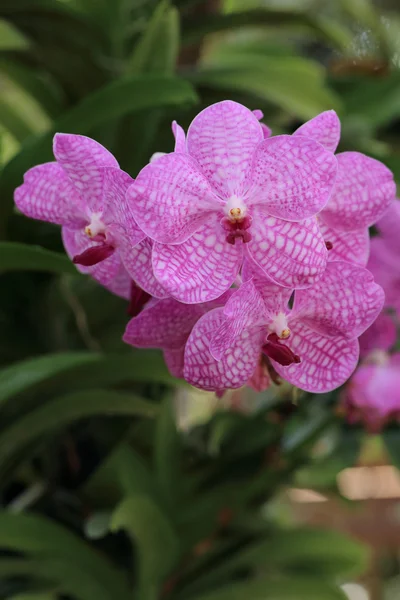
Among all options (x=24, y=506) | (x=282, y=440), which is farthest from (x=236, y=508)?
(x=24, y=506)

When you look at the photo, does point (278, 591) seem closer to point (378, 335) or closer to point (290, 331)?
point (378, 335)

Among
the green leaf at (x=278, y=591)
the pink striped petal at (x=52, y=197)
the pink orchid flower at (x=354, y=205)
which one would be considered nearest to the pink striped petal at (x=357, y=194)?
the pink orchid flower at (x=354, y=205)

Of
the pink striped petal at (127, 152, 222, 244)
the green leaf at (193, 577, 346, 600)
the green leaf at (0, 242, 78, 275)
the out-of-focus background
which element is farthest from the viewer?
the green leaf at (193, 577, 346, 600)

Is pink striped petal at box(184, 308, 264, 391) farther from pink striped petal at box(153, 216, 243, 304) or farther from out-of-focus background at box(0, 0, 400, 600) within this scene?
out-of-focus background at box(0, 0, 400, 600)

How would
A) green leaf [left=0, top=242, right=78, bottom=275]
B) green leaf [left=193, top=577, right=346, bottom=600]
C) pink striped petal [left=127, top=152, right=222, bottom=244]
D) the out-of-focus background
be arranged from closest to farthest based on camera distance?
pink striped petal [left=127, top=152, right=222, bottom=244] < green leaf [left=0, top=242, right=78, bottom=275] < the out-of-focus background < green leaf [left=193, top=577, right=346, bottom=600]

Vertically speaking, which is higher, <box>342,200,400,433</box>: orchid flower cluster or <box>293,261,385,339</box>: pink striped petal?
<box>293,261,385,339</box>: pink striped petal

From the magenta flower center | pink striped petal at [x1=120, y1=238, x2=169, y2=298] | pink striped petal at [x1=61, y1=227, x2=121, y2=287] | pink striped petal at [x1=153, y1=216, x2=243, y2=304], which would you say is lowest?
pink striped petal at [x1=61, y1=227, x2=121, y2=287]

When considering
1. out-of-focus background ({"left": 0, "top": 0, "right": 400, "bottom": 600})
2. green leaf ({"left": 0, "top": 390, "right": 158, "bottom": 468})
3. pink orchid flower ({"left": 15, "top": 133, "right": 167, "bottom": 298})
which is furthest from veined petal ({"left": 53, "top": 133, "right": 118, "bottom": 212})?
green leaf ({"left": 0, "top": 390, "right": 158, "bottom": 468})

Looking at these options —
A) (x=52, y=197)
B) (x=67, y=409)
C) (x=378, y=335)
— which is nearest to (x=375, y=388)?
(x=378, y=335)

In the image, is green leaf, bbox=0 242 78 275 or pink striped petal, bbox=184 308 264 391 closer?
pink striped petal, bbox=184 308 264 391

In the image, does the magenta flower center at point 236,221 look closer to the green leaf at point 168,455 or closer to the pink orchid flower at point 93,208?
the pink orchid flower at point 93,208
